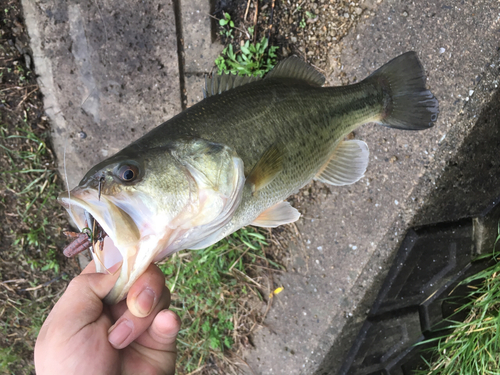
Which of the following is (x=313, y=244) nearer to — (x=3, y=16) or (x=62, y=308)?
(x=62, y=308)

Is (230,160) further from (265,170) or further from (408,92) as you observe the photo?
(408,92)

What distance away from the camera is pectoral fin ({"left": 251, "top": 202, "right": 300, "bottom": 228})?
1824 mm

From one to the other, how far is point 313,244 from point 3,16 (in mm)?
3233

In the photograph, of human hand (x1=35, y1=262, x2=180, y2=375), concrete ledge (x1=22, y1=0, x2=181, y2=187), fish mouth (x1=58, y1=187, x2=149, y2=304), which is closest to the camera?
fish mouth (x1=58, y1=187, x2=149, y2=304)

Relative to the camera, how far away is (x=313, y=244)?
9.30 ft

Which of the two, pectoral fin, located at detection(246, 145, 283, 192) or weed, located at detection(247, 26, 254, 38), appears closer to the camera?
pectoral fin, located at detection(246, 145, 283, 192)

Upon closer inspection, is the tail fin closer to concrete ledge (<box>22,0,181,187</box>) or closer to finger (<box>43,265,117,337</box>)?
concrete ledge (<box>22,0,181,187</box>)

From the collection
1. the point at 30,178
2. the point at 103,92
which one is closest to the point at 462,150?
the point at 103,92

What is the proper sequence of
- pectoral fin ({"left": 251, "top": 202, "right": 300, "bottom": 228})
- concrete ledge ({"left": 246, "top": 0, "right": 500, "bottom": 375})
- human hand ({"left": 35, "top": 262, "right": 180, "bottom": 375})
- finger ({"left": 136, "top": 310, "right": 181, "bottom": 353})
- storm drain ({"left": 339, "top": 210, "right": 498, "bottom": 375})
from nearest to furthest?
human hand ({"left": 35, "top": 262, "right": 180, "bottom": 375}) → finger ({"left": 136, "top": 310, "right": 181, "bottom": 353}) → pectoral fin ({"left": 251, "top": 202, "right": 300, "bottom": 228}) → concrete ledge ({"left": 246, "top": 0, "right": 500, "bottom": 375}) → storm drain ({"left": 339, "top": 210, "right": 498, "bottom": 375})

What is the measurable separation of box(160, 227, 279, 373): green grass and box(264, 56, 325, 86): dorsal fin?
1.43m

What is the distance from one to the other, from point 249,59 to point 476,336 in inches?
111

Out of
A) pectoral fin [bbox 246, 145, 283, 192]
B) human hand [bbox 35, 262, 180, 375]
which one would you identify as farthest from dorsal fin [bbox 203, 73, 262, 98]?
human hand [bbox 35, 262, 180, 375]

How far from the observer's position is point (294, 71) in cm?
190

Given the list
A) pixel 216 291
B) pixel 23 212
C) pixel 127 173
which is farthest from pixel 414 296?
pixel 23 212
